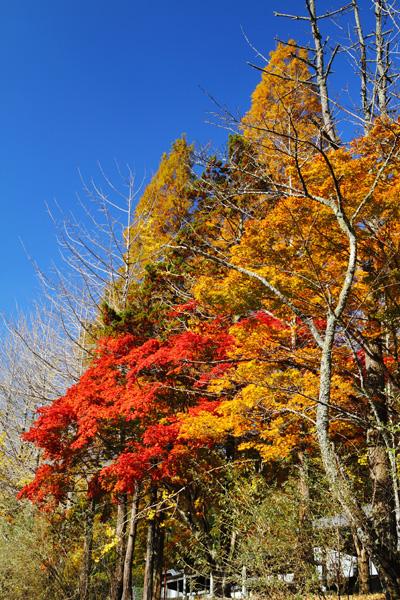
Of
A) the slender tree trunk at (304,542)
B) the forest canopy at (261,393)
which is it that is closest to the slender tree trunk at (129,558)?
the forest canopy at (261,393)

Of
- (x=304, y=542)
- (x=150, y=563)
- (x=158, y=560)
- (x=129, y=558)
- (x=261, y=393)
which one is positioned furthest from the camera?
(x=158, y=560)

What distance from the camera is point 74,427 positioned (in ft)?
39.1

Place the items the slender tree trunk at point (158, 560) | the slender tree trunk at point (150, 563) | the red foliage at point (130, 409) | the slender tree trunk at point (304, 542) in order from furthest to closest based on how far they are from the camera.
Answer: the slender tree trunk at point (158, 560) < the slender tree trunk at point (150, 563) < the red foliage at point (130, 409) < the slender tree trunk at point (304, 542)

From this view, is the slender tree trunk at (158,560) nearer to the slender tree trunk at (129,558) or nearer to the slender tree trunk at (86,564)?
the slender tree trunk at (129,558)

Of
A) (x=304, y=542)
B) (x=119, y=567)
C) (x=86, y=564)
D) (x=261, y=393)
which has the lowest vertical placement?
(x=119, y=567)

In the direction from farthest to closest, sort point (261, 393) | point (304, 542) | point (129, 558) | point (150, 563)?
point (150, 563)
point (129, 558)
point (261, 393)
point (304, 542)

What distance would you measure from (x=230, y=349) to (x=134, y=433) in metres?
3.68

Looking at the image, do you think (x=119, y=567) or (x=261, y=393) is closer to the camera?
(x=261, y=393)

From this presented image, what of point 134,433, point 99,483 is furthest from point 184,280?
point 99,483

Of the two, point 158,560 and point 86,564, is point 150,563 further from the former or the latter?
point 158,560

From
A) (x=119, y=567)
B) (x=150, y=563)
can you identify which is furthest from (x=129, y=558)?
(x=150, y=563)

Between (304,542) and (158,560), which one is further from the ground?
(304,542)

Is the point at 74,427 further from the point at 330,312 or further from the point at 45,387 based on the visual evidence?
the point at 330,312

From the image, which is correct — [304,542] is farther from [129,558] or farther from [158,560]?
[158,560]
